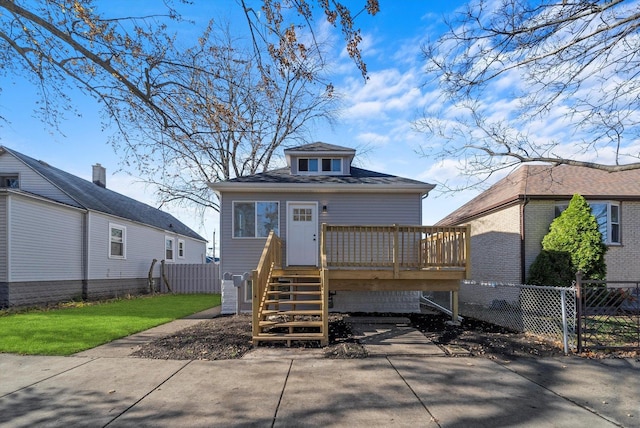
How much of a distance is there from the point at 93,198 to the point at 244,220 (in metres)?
9.02

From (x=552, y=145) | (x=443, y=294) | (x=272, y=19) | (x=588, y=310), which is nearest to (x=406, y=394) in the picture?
(x=588, y=310)

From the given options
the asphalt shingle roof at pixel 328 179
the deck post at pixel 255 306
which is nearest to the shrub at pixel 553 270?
the asphalt shingle roof at pixel 328 179

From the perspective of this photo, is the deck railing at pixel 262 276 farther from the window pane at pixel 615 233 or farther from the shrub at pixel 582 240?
the window pane at pixel 615 233

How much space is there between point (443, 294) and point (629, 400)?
38.8ft

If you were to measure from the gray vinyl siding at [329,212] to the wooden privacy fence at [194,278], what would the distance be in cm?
792

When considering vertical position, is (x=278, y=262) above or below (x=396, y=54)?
below

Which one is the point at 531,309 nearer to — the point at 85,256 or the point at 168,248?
the point at 85,256

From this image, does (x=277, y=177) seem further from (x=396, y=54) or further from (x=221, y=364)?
(x=221, y=364)

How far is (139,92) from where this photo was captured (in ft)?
23.3

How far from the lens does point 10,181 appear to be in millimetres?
13594

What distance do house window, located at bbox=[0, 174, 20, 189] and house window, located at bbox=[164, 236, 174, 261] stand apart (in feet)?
25.8

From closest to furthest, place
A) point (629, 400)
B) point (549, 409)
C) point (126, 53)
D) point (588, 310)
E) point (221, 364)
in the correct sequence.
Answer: point (549, 409) → point (629, 400) → point (221, 364) → point (588, 310) → point (126, 53)

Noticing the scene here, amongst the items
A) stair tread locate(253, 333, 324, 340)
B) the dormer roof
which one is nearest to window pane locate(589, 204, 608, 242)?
the dormer roof

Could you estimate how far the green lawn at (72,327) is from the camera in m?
6.11
